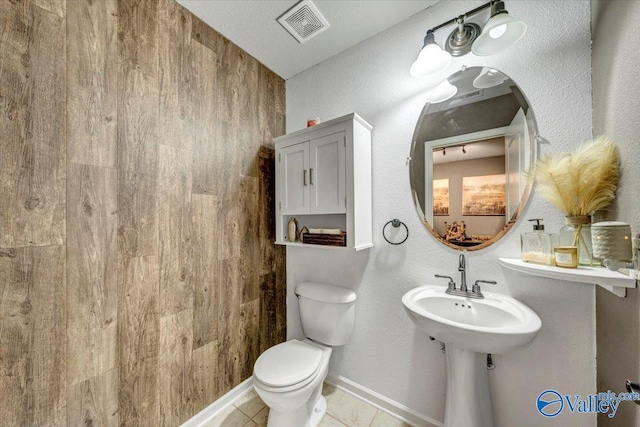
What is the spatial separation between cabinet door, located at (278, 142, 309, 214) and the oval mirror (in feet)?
2.26

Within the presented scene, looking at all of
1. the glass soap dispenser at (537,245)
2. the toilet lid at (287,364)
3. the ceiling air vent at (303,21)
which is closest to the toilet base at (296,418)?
the toilet lid at (287,364)

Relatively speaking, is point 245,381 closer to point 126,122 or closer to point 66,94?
point 126,122

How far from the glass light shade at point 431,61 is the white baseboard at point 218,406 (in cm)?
228

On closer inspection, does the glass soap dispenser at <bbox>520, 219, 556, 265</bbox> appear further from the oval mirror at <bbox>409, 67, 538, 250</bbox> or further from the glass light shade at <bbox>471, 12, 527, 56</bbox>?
the glass light shade at <bbox>471, 12, 527, 56</bbox>

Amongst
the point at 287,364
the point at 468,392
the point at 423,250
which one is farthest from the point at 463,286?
the point at 287,364

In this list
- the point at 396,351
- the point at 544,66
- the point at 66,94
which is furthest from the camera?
the point at 396,351

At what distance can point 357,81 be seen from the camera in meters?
1.63

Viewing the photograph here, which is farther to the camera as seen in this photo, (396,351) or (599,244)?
(396,351)

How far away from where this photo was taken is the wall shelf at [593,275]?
0.75 m

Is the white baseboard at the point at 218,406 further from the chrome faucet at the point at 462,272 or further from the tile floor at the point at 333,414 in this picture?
the chrome faucet at the point at 462,272

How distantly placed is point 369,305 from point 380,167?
0.92m

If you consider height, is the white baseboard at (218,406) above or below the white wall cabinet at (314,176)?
below

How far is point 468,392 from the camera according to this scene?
109cm

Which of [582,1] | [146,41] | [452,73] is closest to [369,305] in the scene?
[452,73]
